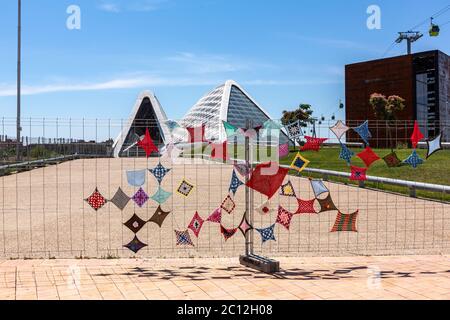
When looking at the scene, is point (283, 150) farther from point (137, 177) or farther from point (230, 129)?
point (137, 177)

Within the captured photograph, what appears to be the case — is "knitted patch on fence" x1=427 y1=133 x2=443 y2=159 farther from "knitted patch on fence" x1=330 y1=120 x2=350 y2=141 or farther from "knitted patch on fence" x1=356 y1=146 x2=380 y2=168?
"knitted patch on fence" x1=330 y1=120 x2=350 y2=141

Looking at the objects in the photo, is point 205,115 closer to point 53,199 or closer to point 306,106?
point 306,106

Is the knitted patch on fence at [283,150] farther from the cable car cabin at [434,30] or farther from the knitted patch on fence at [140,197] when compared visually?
the cable car cabin at [434,30]

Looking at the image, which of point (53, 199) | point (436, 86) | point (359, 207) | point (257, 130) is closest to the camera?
point (257, 130)

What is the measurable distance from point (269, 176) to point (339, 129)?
120 cm

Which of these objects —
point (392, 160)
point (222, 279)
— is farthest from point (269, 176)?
point (392, 160)

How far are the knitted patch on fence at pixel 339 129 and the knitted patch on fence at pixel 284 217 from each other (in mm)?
1301

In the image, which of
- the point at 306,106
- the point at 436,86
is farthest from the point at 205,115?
the point at 436,86

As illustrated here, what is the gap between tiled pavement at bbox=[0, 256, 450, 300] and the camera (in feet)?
16.1

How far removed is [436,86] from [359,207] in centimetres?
5626

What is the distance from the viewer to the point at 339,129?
6.85 m

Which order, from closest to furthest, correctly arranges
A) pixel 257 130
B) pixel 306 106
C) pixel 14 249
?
pixel 257 130 → pixel 14 249 → pixel 306 106

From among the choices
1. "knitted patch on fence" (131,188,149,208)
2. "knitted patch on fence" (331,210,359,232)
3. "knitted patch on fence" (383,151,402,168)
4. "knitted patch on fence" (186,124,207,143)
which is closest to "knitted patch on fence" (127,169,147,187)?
"knitted patch on fence" (131,188,149,208)
